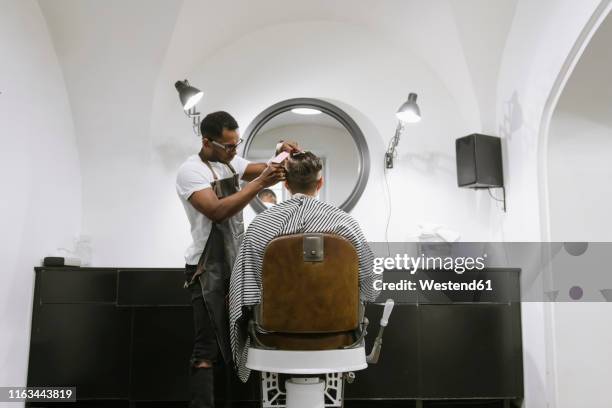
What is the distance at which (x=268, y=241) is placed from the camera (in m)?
1.78

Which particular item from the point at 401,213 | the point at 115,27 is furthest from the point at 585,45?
the point at 115,27

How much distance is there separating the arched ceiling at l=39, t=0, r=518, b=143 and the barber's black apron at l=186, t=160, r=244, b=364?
1484 millimetres

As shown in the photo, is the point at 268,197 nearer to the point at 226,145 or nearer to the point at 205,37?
the point at 205,37

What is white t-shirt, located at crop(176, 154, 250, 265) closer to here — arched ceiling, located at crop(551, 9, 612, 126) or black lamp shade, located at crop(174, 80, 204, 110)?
black lamp shade, located at crop(174, 80, 204, 110)

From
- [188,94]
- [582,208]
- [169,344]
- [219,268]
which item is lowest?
[169,344]

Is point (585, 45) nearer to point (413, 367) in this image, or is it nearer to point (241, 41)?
point (413, 367)

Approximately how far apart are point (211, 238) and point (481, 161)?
6.23ft

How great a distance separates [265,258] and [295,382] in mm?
446

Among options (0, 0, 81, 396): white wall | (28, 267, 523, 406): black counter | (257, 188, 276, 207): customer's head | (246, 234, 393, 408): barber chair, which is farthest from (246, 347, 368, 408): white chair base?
(257, 188, 276, 207): customer's head

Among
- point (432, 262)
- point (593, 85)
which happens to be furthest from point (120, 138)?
point (593, 85)

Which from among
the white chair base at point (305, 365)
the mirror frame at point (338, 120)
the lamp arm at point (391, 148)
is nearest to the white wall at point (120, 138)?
the mirror frame at point (338, 120)

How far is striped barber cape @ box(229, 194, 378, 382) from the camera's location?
5.79ft

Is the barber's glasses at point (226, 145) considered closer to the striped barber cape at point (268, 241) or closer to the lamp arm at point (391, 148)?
the striped barber cape at point (268, 241)

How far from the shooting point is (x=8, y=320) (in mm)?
2596
